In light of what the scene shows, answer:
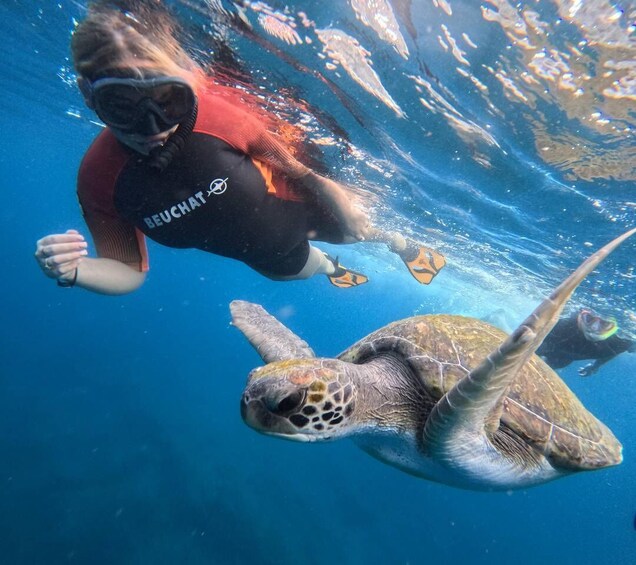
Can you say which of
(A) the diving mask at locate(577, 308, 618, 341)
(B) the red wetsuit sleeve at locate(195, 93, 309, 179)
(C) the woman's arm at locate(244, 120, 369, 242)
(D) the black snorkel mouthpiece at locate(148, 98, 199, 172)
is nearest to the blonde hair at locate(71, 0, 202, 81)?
(D) the black snorkel mouthpiece at locate(148, 98, 199, 172)

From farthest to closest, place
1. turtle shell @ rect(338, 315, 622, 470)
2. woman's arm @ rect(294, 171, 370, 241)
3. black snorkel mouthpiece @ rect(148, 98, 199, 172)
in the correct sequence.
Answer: woman's arm @ rect(294, 171, 370, 241)
black snorkel mouthpiece @ rect(148, 98, 199, 172)
turtle shell @ rect(338, 315, 622, 470)

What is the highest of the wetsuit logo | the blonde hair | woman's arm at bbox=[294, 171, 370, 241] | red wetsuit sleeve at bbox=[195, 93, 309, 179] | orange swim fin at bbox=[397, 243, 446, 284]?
the blonde hair

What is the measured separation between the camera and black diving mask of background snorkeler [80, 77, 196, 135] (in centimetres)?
242

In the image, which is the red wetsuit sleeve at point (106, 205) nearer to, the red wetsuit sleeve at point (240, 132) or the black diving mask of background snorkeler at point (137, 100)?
the black diving mask of background snorkeler at point (137, 100)

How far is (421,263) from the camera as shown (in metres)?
8.40

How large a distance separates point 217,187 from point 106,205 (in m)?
0.94

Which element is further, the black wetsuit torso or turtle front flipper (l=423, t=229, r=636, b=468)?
the black wetsuit torso

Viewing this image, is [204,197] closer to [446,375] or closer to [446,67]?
[446,375]

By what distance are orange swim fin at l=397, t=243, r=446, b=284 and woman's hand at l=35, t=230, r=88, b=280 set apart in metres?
6.63

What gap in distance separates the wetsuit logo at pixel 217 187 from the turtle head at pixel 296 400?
1.70 metres

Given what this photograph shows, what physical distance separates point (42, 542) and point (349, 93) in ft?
32.3

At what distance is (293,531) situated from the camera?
9.09 metres

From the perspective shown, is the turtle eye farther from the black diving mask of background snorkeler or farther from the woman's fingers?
the black diving mask of background snorkeler

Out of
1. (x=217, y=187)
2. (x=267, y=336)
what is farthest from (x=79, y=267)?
(x=267, y=336)
